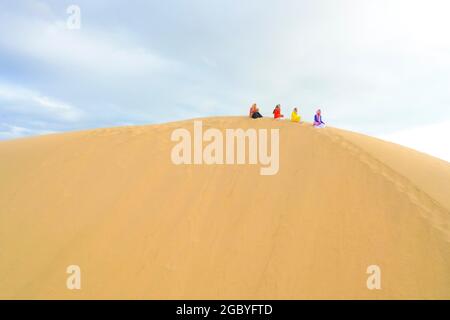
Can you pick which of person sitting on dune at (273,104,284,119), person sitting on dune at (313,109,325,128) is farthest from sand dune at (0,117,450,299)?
person sitting on dune at (273,104,284,119)

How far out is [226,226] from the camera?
629cm

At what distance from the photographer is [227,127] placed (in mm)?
10320

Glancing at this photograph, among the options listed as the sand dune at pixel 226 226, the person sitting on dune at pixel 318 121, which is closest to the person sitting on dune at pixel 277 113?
the person sitting on dune at pixel 318 121

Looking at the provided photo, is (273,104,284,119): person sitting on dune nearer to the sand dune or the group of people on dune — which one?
the group of people on dune

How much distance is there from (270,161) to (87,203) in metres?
4.48

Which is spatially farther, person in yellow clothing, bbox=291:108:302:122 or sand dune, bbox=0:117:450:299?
person in yellow clothing, bbox=291:108:302:122

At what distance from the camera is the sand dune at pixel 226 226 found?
17.1ft

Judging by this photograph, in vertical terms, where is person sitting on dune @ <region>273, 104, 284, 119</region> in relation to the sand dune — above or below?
above

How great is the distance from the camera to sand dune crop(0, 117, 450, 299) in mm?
5227

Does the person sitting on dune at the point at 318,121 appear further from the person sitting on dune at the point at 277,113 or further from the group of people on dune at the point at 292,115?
the person sitting on dune at the point at 277,113

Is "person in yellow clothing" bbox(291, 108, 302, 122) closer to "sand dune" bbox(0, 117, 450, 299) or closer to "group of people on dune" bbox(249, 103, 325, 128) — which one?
"group of people on dune" bbox(249, 103, 325, 128)

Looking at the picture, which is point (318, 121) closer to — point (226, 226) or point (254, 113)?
point (254, 113)

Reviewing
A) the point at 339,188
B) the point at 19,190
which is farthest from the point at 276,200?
the point at 19,190

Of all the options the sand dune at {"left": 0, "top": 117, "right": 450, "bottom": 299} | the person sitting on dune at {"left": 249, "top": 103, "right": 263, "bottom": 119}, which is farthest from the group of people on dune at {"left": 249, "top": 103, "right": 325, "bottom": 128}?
the sand dune at {"left": 0, "top": 117, "right": 450, "bottom": 299}
